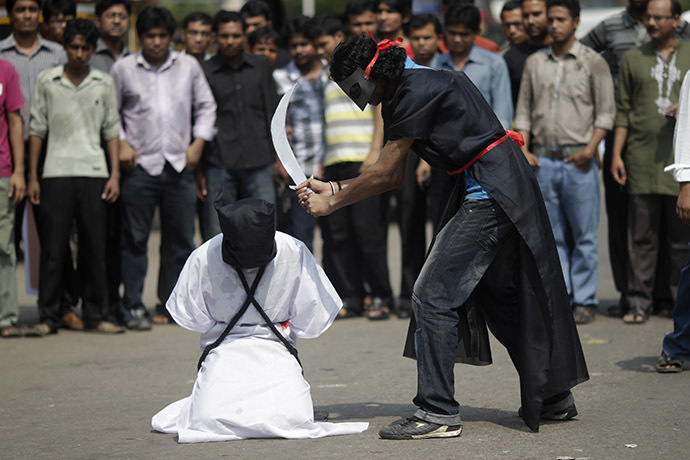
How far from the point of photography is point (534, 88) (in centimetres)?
877

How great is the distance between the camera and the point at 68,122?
8523 millimetres

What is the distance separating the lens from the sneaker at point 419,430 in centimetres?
527

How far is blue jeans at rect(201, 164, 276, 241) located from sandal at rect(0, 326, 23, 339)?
1.68 meters

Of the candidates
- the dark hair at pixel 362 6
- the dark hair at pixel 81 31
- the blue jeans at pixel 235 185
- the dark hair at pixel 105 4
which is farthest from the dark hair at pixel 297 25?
the dark hair at pixel 81 31

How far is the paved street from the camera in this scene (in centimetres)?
516

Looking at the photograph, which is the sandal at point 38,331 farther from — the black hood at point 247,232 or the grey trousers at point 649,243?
the grey trousers at point 649,243

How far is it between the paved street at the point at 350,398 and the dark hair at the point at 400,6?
2.68 metres

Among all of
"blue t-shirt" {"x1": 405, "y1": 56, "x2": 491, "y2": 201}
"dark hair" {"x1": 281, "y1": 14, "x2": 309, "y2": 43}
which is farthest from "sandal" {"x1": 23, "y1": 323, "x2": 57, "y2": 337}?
"blue t-shirt" {"x1": 405, "y1": 56, "x2": 491, "y2": 201}

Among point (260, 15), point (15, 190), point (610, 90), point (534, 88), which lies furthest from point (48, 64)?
point (610, 90)

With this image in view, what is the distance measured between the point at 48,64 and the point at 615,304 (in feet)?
16.7

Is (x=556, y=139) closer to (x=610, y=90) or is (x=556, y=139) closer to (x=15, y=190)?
(x=610, y=90)

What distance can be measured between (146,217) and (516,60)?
10.9 ft

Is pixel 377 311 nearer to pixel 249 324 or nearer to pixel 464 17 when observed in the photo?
pixel 464 17

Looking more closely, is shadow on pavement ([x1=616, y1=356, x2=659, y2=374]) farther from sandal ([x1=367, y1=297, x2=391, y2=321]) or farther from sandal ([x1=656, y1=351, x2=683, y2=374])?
sandal ([x1=367, y1=297, x2=391, y2=321])
